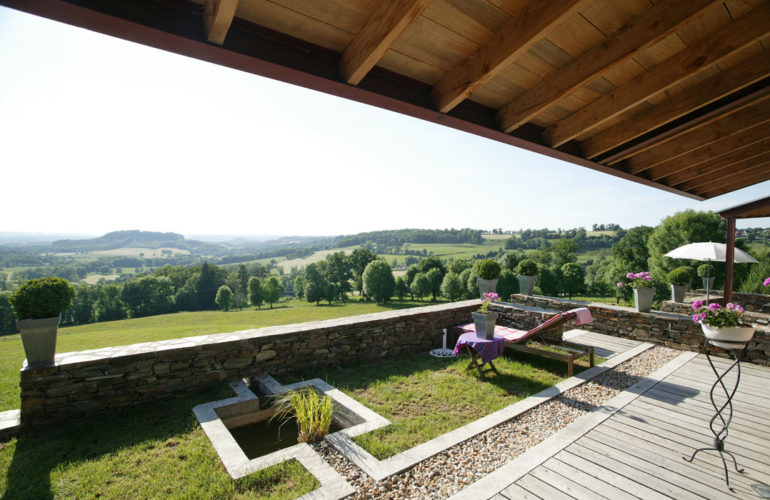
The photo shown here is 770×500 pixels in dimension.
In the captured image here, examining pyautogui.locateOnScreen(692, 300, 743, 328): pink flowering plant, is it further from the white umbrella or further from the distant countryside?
the distant countryside

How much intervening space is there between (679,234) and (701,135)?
27.0m

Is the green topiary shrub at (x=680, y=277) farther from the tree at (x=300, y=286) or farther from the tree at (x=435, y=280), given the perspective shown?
the tree at (x=300, y=286)

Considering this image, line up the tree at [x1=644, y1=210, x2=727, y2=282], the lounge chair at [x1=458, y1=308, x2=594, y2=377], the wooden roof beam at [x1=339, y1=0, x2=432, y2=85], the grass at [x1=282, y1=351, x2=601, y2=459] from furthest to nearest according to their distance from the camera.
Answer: the tree at [x1=644, y1=210, x2=727, y2=282] → the lounge chair at [x1=458, y1=308, x2=594, y2=377] → the grass at [x1=282, y1=351, x2=601, y2=459] → the wooden roof beam at [x1=339, y1=0, x2=432, y2=85]

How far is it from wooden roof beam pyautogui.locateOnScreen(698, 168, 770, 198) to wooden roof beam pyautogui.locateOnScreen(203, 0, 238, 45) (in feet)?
22.4

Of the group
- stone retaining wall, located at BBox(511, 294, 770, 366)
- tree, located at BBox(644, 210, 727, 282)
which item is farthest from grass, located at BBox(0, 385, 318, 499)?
tree, located at BBox(644, 210, 727, 282)

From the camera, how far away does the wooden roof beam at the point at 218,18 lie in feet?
4.63

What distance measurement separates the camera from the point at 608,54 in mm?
2148

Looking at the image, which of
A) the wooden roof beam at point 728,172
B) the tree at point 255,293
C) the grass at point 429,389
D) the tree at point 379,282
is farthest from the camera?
the tree at point 255,293

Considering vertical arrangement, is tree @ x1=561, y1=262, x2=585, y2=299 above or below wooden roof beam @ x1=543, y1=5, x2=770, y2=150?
below

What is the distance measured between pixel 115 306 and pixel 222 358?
51280mm

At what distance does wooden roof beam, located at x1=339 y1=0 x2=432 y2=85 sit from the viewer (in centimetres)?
156

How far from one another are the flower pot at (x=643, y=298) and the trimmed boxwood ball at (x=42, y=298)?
884 centimetres

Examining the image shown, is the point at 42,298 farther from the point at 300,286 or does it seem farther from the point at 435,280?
the point at 300,286

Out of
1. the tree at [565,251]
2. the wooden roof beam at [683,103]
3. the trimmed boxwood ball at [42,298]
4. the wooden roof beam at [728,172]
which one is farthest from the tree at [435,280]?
the trimmed boxwood ball at [42,298]
